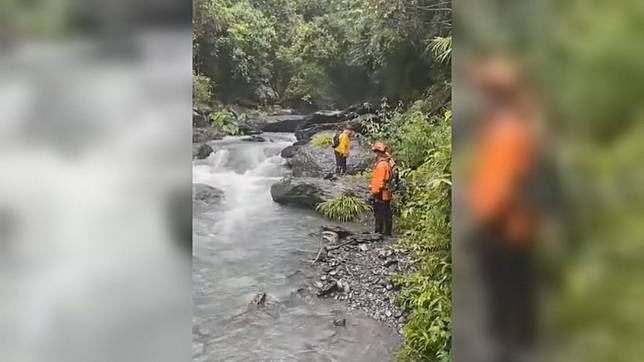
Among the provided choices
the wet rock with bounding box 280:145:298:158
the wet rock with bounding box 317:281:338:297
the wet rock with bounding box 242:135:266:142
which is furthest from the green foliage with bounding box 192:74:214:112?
the wet rock with bounding box 317:281:338:297

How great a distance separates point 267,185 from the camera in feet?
6.09

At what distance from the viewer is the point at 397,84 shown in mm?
1906

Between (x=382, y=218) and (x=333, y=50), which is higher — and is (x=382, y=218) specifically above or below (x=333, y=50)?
below

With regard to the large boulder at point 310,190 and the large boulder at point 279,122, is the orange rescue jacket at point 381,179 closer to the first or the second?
the large boulder at point 310,190

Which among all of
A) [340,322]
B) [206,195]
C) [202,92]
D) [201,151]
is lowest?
[340,322]

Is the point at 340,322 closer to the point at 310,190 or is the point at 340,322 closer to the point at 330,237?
the point at 330,237

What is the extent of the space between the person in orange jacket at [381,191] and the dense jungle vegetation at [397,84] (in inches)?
1.2
